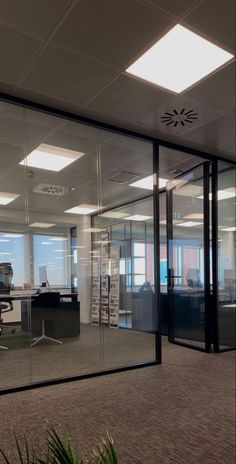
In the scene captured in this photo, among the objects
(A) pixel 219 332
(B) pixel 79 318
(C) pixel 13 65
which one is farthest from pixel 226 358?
(C) pixel 13 65

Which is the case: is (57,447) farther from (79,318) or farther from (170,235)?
(170,235)

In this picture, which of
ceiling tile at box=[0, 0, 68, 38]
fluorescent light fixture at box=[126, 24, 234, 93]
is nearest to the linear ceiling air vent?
fluorescent light fixture at box=[126, 24, 234, 93]

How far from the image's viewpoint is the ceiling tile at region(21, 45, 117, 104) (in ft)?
10.2

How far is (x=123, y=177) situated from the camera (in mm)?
5973

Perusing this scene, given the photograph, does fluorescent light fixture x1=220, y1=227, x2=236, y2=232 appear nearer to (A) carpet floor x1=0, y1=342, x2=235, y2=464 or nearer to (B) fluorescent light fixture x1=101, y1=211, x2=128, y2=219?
(B) fluorescent light fixture x1=101, y1=211, x2=128, y2=219

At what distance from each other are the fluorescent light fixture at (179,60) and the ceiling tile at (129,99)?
13 centimetres

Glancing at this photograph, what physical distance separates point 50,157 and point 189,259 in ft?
8.98

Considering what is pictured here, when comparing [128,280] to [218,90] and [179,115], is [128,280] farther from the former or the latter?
[218,90]

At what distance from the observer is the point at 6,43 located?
2898 mm

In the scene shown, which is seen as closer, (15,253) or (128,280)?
(15,253)

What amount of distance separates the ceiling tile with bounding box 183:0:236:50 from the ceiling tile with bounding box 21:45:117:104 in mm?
882

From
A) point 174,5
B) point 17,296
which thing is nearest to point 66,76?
point 174,5

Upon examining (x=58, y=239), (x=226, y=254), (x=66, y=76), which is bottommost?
(x=226, y=254)

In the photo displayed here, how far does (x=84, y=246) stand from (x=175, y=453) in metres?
2.71
